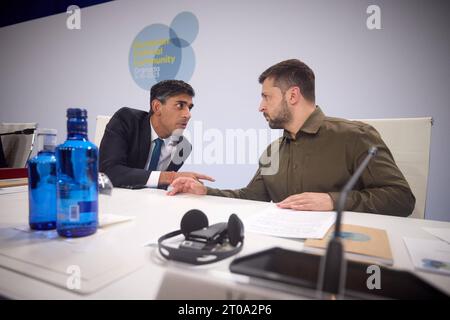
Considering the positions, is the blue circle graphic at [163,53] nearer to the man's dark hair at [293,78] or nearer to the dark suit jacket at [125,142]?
the dark suit jacket at [125,142]

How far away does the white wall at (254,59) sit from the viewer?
5.79 ft

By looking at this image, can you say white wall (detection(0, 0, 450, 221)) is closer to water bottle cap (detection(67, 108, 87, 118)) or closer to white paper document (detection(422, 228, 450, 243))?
white paper document (detection(422, 228, 450, 243))

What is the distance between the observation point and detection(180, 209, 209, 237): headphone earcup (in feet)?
1.87

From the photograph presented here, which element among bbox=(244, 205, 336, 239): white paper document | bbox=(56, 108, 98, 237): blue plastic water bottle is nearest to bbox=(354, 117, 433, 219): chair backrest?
bbox=(244, 205, 336, 239): white paper document

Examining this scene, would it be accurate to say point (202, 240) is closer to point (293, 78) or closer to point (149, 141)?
point (293, 78)

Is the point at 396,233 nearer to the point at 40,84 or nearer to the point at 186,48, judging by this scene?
the point at 186,48

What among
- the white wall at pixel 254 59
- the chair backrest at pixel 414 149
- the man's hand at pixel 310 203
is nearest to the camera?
the man's hand at pixel 310 203

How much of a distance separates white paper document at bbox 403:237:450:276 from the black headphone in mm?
327

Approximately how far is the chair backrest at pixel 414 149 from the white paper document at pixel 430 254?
0.57m

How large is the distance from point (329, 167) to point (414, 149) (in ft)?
1.11

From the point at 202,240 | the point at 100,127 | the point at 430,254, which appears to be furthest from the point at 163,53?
the point at 430,254

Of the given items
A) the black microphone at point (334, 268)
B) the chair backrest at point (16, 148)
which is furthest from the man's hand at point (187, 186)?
the chair backrest at point (16, 148)

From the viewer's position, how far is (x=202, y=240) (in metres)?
0.52
